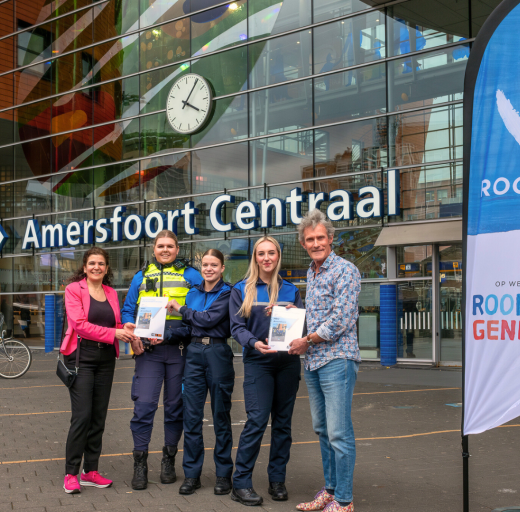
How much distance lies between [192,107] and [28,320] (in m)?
9.55

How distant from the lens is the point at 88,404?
516cm

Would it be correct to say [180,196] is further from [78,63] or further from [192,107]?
[78,63]

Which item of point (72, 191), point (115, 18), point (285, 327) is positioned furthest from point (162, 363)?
point (115, 18)

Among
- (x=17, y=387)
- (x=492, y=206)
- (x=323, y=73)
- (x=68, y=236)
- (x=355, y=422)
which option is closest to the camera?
(x=492, y=206)

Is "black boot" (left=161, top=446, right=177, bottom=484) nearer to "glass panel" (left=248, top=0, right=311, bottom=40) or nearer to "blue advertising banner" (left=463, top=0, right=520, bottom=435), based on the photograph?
"blue advertising banner" (left=463, top=0, right=520, bottom=435)

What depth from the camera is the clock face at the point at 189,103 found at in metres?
18.5

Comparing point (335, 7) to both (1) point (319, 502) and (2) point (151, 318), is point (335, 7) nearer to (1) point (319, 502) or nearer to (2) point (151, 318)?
(2) point (151, 318)

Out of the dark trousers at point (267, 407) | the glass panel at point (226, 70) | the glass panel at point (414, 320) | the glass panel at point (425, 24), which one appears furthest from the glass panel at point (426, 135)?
the dark trousers at point (267, 407)

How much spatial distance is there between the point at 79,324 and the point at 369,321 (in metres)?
11.1

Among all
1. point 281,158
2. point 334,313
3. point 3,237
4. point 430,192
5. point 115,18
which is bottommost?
point 334,313

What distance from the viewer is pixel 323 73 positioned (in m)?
16.5

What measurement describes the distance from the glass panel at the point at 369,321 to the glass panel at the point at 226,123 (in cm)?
568

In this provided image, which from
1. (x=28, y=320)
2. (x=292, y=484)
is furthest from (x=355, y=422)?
(x=28, y=320)

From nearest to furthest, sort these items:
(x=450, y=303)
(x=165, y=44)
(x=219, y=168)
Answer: (x=450, y=303) → (x=219, y=168) → (x=165, y=44)
